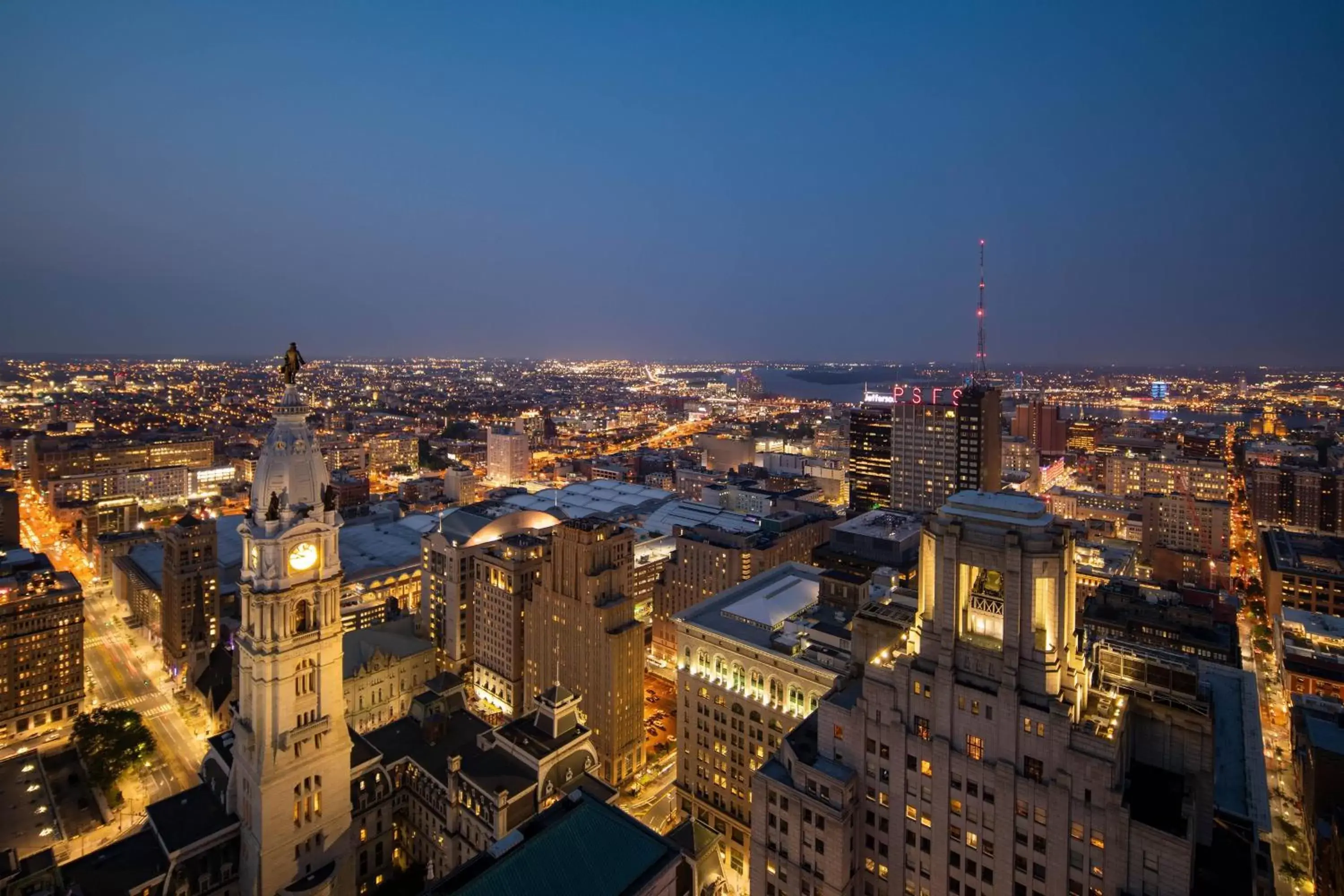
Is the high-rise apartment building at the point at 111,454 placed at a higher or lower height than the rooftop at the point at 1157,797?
higher

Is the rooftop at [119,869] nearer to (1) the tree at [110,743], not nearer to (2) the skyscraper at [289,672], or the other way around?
(2) the skyscraper at [289,672]

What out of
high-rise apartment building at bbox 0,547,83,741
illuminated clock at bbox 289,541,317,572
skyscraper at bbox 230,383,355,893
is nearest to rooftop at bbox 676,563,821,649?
skyscraper at bbox 230,383,355,893

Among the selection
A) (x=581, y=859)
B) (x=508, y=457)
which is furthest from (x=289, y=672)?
(x=508, y=457)

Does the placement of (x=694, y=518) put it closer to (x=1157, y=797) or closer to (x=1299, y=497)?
(x=1157, y=797)

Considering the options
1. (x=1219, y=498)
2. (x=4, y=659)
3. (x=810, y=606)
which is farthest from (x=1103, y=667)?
(x=1219, y=498)

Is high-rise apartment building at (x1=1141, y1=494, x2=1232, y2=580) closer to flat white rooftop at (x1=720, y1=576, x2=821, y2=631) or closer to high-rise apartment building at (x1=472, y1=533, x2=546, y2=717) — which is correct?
flat white rooftop at (x1=720, y1=576, x2=821, y2=631)

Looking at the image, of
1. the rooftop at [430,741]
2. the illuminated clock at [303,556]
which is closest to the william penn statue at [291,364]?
the illuminated clock at [303,556]
